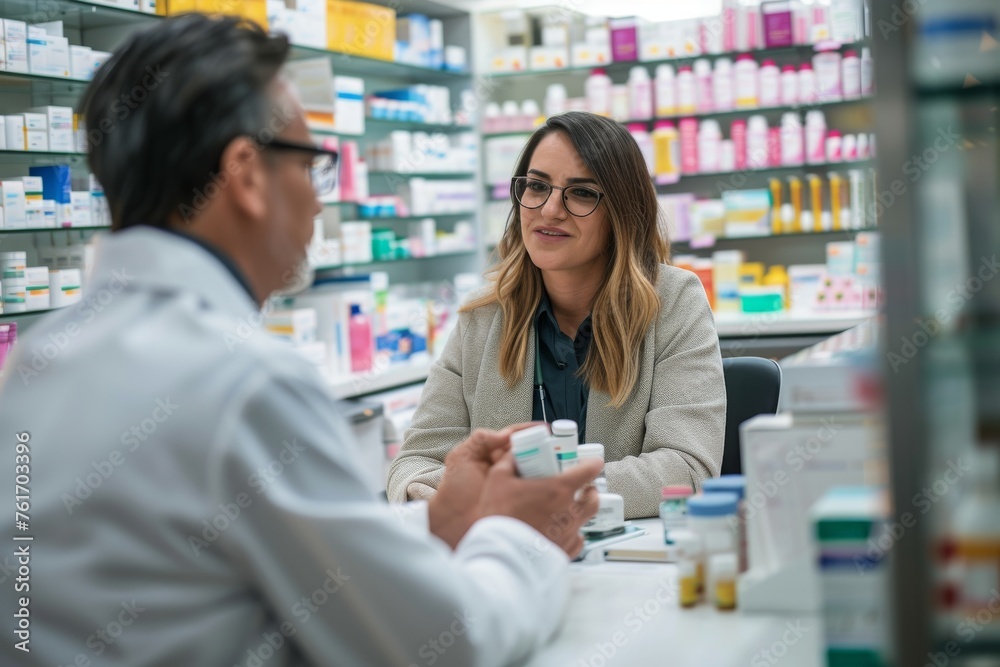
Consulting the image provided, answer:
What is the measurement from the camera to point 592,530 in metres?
1.87

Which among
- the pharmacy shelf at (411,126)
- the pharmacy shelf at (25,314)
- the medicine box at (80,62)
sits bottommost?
the pharmacy shelf at (25,314)

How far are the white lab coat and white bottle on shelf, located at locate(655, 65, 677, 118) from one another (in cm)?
493

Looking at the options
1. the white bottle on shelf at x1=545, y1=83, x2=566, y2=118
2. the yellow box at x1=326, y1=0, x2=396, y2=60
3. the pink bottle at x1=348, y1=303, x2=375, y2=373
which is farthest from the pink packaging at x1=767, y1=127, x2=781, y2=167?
the pink bottle at x1=348, y1=303, x2=375, y2=373

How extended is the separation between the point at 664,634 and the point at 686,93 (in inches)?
184

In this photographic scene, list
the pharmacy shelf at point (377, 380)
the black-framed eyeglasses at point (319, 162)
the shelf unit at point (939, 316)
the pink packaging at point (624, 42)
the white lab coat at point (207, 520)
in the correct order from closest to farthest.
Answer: the shelf unit at point (939, 316) < the white lab coat at point (207, 520) < the black-framed eyeglasses at point (319, 162) < the pharmacy shelf at point (377, 380) < the pink packaging at point (624, 42)

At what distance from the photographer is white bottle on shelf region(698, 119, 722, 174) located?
565 centimetres

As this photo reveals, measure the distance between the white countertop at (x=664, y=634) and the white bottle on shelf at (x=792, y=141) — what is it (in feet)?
14.1

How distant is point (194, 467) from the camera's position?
3.21ft

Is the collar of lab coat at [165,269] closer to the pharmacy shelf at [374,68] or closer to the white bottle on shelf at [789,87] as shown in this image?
the pharmacy shelf at [374,68]

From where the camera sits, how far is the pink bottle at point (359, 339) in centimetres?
488

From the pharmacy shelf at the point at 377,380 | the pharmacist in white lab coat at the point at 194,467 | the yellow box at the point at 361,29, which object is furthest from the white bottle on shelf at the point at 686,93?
the pharmacist in white lab coat at the point at 194,467

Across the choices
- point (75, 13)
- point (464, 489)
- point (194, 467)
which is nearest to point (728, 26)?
point (75, 13)

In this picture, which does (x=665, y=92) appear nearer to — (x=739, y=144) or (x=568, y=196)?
(x=739, y=144)

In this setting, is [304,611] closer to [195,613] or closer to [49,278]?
[195,613]
